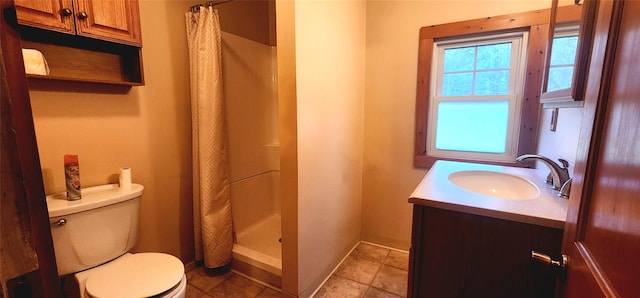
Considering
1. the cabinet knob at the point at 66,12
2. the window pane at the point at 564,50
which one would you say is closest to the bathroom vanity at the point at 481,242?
the window pane at the point at 564,50

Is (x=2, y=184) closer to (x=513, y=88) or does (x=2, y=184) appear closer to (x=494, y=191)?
(x=494, y=191)

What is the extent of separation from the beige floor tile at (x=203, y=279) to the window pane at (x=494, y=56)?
8.01 feet

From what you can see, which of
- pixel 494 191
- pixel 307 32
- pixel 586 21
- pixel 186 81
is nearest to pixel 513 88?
pixel 494 191

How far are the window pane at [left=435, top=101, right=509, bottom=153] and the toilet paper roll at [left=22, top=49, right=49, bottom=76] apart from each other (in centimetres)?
239

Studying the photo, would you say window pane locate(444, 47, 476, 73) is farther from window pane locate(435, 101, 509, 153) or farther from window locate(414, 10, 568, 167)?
window pane locate(435, 101, 509, 153)

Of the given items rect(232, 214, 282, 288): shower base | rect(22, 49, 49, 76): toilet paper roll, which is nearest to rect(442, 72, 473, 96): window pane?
rect(232, 214, 282, 288): shower base

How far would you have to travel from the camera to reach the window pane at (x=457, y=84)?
80.5 inches

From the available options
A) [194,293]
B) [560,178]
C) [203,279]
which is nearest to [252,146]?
[203,279]

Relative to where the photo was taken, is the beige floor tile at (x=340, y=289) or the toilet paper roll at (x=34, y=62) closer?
the toilet paper roll at (x=34, y=62)

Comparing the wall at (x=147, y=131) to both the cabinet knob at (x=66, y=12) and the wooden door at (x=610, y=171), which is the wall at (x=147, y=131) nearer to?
the cabinet knob at (x=66, y=12)

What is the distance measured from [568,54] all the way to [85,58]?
2303 mm

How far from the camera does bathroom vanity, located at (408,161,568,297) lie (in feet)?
3.04

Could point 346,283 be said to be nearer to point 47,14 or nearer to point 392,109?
point 392,109

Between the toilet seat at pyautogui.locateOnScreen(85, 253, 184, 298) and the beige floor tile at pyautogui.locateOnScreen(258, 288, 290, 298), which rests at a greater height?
the toilet seat at pyautogui.locateOnScreen(85, 253, 184, 298)
